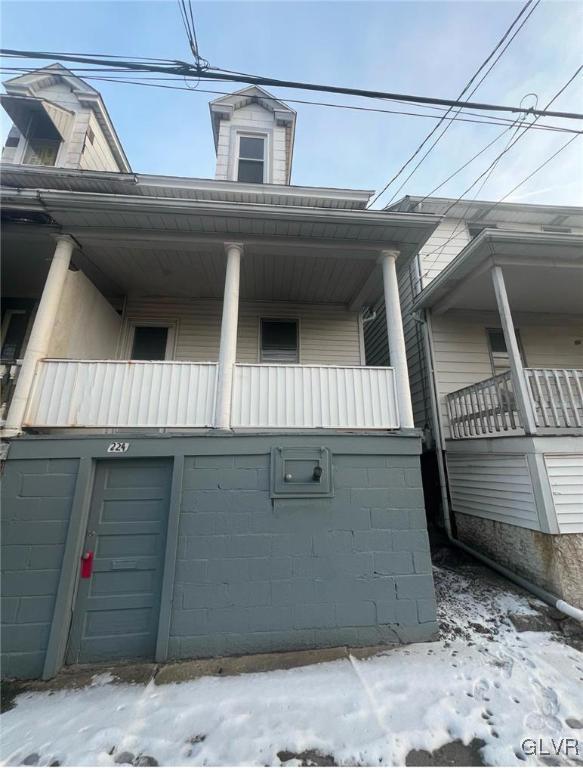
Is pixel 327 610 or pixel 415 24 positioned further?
pixel 415 24

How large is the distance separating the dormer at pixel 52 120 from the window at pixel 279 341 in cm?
477

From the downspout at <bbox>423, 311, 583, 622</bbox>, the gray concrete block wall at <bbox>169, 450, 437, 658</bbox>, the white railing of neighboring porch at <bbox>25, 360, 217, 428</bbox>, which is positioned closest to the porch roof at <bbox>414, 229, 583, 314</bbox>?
the downspout at <bbox>423, 311, 583, 622</bbox>

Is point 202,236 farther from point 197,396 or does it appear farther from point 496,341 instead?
point 496,341

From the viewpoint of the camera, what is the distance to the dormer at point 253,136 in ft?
20.1

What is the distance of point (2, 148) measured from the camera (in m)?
5.92

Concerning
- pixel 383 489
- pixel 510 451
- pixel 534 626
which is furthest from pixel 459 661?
pixel 510 451

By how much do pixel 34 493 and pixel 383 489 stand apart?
372cm

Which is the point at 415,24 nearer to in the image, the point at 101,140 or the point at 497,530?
the point at 101,140

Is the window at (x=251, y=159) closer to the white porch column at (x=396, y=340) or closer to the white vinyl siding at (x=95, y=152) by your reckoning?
the white vinyl siding at (x=95, y=152)

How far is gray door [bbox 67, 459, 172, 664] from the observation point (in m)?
3.05

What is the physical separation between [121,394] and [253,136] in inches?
237

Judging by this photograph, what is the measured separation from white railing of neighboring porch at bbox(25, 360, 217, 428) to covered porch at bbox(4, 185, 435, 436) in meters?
0.01

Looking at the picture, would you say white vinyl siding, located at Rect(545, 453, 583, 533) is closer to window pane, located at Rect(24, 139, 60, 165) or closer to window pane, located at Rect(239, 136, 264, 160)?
window pane, located at Rect(239, 136, 264, 160)

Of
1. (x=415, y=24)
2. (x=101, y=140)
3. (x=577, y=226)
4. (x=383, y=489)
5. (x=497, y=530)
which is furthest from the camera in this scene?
(x=577, y=226)
